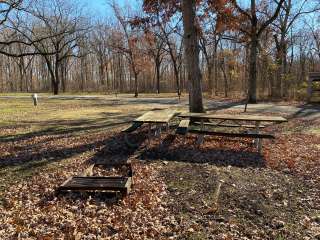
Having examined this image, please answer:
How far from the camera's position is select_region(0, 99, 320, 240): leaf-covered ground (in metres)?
4.11

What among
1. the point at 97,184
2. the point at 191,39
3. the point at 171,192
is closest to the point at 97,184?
the point at 97,184

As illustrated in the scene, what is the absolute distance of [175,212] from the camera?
4.56 m

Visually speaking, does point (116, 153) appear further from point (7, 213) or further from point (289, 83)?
point (289, 83)

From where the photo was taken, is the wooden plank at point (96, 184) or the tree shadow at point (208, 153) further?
the tree shadow at point (208, 153)

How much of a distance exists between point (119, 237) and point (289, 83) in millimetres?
23408

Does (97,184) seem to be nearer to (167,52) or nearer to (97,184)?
(97,184)

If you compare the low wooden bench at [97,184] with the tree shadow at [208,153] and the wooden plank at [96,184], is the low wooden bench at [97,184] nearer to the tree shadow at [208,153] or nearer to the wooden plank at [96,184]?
the wooden plank at [96,184]

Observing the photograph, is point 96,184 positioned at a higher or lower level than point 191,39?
lower

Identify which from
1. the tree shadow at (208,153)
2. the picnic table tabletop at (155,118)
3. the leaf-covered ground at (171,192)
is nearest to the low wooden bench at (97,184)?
the leaf-covered ground at (171,192)

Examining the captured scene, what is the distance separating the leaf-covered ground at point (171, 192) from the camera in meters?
4.11

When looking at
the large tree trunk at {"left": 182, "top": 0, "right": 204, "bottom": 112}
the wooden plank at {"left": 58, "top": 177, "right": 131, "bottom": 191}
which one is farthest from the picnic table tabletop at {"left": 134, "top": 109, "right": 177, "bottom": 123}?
the wooden plank at {"left": 58, "top": 177, "right": 131, "bottom": 191}

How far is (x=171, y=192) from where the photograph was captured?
5.26m

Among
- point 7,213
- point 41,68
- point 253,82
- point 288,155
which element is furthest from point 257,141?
point 41,68

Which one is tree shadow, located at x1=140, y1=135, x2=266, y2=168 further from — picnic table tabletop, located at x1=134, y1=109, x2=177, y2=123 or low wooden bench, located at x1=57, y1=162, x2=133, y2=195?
low wooden bench, located at x1=57, y1=162, x2=133, y2=195
